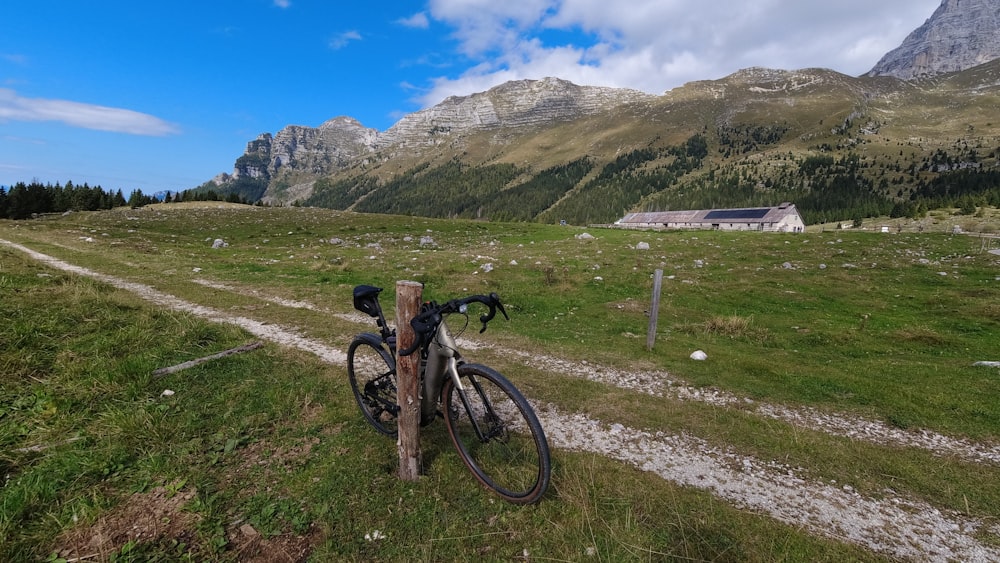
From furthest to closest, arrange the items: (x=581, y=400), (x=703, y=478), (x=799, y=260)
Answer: (x=799, y=260), (x=581, y=400), (x=703, y=478)

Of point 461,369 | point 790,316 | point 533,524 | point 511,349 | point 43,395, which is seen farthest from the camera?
point 790,316

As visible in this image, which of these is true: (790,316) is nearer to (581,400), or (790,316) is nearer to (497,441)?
(581,400)

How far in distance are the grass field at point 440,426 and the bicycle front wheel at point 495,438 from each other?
276 mm

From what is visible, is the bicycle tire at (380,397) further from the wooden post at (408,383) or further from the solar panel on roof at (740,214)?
the solar panel on roof at (740,214)

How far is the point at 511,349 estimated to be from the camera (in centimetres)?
1226

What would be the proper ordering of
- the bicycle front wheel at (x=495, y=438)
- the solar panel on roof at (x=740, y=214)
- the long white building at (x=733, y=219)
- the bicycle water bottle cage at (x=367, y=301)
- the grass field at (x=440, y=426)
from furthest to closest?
the solar panel on roof at (x=740, y=214), the long white building at (x=733, y=219), the bicycle water bottle cage at (x=367, y=301), the bicycle front wheel at (x=495, y=438), the grass field at (x=440, y=426)

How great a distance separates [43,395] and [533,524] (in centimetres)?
825

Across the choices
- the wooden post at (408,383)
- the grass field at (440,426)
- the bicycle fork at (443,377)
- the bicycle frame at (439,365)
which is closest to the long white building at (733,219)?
the grass field at (440,426)

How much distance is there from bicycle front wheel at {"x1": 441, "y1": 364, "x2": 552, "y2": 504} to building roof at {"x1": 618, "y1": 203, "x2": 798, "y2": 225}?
148 m

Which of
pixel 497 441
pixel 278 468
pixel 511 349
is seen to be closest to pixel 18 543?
pixel 278 468

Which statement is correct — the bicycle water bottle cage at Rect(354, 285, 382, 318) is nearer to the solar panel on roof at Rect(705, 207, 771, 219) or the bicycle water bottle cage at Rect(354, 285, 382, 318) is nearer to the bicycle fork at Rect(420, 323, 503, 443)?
the bicycle fork at Rect(420, 323, 503, 443)

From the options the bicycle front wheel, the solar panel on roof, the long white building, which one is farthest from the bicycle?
the solar panel on roof

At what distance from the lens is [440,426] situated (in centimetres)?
689

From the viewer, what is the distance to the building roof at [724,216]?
12625 centimetres
